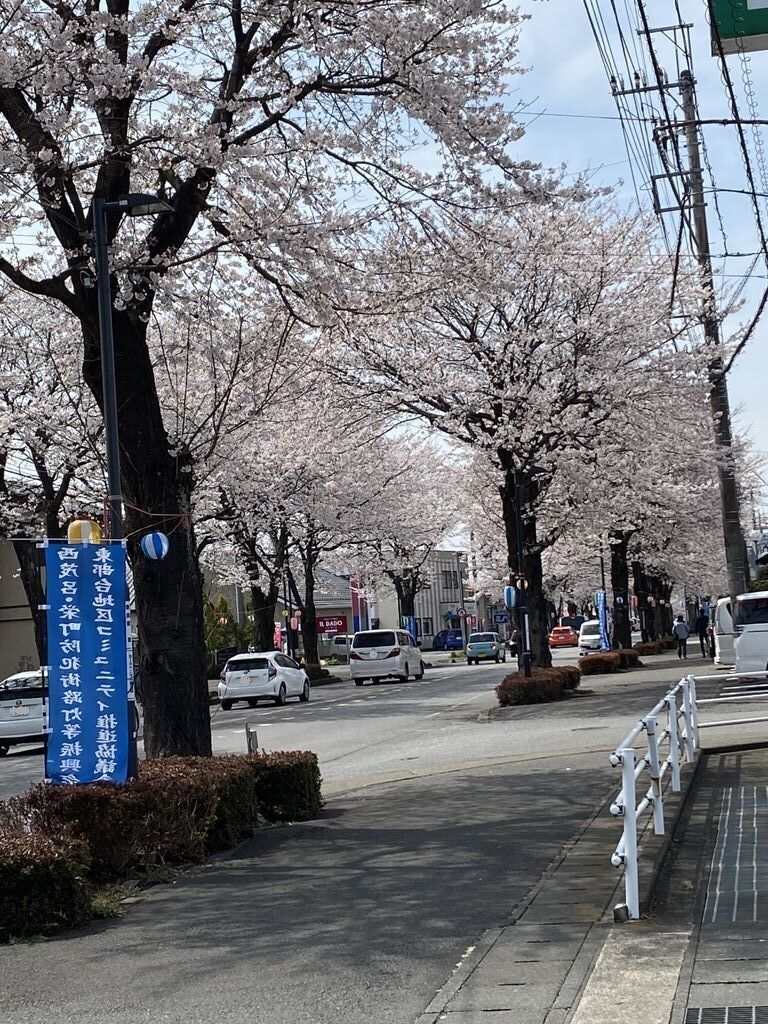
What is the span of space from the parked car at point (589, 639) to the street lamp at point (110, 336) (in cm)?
5449

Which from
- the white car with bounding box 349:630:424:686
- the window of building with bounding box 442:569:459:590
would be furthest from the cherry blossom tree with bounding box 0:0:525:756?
the window of building with bounding box 442:569:459:590

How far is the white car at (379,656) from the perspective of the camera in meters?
42.2

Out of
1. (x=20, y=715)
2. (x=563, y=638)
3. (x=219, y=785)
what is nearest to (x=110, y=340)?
(x=219, y=785)

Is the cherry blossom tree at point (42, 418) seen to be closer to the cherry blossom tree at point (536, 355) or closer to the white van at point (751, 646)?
the cherry blossom tree at point (536, 355)

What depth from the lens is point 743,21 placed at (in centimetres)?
1235

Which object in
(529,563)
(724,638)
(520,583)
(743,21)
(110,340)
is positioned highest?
(743,21)

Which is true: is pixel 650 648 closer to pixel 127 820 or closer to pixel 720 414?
pixel 720 414

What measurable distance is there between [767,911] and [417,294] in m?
8.68

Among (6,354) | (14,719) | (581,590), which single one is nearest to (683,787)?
(14,719)

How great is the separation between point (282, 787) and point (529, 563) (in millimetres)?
17996

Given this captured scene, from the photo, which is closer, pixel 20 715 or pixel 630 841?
pixel 630 841

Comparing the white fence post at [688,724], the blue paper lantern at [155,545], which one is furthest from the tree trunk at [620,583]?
the blue paper lantern at [155,545]

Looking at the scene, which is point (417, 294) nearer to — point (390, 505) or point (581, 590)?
point (390, 505)

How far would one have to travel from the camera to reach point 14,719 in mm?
24609
